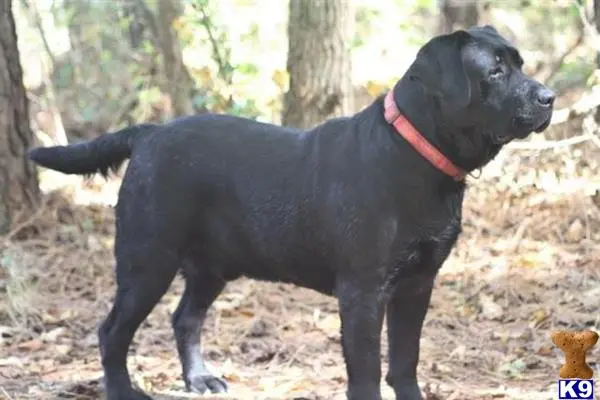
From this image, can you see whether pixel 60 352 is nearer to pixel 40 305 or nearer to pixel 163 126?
pixel 40 305

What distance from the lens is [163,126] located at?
17.2ft

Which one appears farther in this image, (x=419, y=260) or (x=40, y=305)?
(x=40, y=305)

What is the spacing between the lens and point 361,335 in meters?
4.47

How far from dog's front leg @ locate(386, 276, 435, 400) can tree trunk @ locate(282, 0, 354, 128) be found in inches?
142

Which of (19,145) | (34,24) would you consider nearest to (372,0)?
(34,24)

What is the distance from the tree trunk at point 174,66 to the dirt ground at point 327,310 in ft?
8.19

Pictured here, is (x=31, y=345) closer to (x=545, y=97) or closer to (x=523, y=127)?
(x=523, y=127)

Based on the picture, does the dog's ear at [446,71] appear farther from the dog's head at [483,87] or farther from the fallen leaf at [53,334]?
the fallen leaf at [53,334]

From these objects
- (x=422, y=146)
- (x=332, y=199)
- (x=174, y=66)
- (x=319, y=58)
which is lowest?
(x=332, y=199)

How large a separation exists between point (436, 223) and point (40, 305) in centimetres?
360

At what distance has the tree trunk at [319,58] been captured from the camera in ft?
27.1

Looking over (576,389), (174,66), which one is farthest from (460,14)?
(576,389)

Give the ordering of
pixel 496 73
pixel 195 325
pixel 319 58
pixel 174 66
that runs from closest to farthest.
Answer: pixel 496 73, pixel 195 325, pixel 319 58, pixel 174 66

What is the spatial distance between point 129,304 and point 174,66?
22.4 feet
